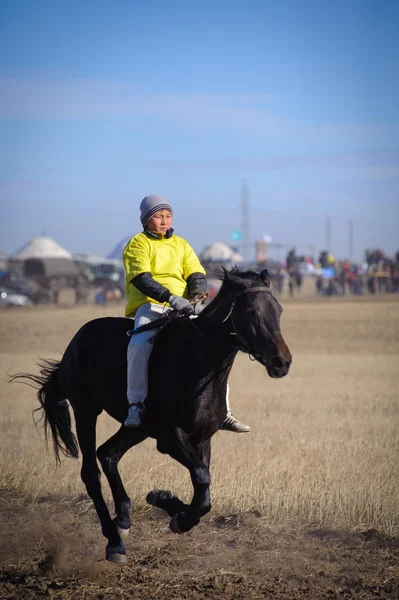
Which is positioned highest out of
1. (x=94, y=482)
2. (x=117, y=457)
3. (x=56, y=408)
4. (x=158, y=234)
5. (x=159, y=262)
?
(x=158, y=234)

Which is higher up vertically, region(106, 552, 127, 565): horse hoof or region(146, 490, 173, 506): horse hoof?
region(146, 490, 173, 506): horse hoof

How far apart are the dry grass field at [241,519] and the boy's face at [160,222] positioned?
2.86 meters

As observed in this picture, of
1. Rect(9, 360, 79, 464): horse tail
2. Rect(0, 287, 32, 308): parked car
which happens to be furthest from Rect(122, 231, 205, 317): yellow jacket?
Rect(0, 287, 32, 308): parked car

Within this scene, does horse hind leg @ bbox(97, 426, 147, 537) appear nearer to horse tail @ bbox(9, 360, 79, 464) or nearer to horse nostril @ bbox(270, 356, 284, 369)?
horse tail @ bbox(9, 360, 79, 464)

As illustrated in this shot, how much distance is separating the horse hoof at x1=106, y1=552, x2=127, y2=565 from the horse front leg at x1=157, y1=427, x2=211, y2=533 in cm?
57

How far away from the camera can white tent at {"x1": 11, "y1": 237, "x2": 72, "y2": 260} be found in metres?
81.1

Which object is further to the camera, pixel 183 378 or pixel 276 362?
pixel 183 378

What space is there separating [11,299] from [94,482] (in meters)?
44.9

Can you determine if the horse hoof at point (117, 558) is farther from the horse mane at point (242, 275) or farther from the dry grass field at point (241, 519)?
the horse mane at point (242, 275)

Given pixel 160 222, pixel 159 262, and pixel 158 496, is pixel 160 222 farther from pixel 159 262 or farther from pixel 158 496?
pixel 158 496

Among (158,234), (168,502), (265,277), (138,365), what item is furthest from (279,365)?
(158,234)

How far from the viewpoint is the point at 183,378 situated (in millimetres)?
7141

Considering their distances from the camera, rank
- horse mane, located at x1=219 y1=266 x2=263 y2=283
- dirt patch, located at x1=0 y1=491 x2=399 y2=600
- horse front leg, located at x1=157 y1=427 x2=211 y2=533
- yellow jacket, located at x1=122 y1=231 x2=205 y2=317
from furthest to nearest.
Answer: yellow jacket, located at x1=122 y1=231 x2=205 y2=317, horse mane, located at x1=219 y1=266 x2=263 y2=283, horse front leg, located at x1=157 y1=427 x2=211 y2=533, dirt patch, located at x1=0 y1=491 x2=399 y2=600

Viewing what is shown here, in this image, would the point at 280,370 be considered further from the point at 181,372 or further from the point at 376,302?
the point at 376,302
